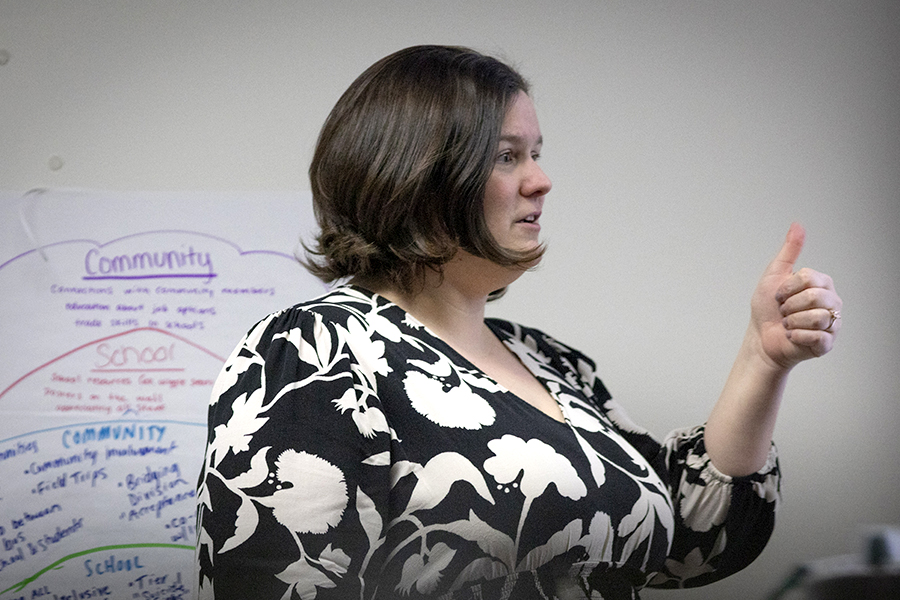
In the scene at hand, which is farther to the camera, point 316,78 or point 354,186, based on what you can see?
point 316,78

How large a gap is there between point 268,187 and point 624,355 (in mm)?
786

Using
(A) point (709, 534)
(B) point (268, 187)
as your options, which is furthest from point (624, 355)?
(B) point (268, 187)

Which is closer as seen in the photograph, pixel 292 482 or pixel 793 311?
pixel 292 482

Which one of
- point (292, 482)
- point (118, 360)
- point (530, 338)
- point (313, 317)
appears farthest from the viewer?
point (118, 360)

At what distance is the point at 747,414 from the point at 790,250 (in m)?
0.22

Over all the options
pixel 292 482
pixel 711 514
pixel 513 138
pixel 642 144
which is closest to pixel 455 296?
pixel 513 138

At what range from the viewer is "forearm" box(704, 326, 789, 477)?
96 cm

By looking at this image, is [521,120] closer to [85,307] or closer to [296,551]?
[296,551]

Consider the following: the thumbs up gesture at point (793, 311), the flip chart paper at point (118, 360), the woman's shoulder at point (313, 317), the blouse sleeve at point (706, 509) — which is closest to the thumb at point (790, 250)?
the thumbs up gesture at point (793, 311)

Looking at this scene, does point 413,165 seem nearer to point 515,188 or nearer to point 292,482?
point 515,188

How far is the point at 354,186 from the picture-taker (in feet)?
3.02

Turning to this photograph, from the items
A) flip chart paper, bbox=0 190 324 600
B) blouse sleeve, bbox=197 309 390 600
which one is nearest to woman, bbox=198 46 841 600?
blouse sleeve, bbox=197 309 390 600

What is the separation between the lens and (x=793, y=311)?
0.86m

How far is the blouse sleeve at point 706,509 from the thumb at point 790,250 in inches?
10.2
